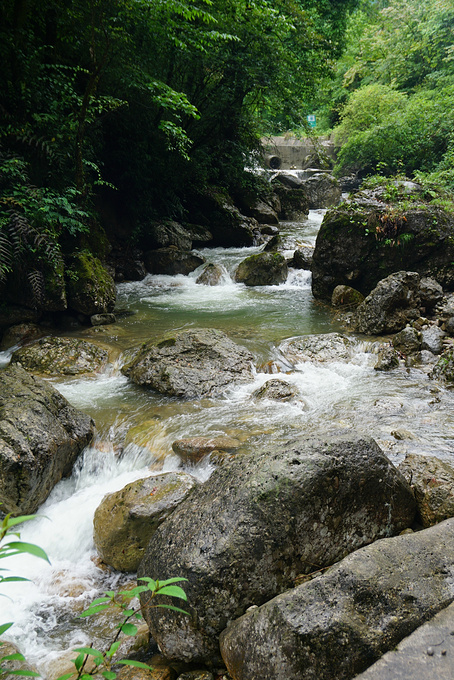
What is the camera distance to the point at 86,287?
26.3ft

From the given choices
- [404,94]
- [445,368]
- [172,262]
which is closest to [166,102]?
[172,262]

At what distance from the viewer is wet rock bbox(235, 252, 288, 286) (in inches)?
441

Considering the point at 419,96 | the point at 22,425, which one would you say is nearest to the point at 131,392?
the point at 22,425

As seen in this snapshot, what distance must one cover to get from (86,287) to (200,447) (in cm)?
504

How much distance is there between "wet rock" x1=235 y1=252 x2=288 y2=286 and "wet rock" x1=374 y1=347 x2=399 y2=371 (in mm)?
5218

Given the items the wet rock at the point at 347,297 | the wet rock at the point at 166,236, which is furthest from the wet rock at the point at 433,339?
the wet rock at the point at 166,236

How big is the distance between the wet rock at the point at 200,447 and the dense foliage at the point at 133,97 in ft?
14.3

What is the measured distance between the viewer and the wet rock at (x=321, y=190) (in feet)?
74.1

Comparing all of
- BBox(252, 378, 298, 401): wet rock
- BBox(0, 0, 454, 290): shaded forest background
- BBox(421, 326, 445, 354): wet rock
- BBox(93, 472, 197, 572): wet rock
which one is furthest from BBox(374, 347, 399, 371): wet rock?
BBox(0, 0, 454, 290): shaded forest background

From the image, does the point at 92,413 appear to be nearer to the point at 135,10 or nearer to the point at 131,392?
the point at 131,392

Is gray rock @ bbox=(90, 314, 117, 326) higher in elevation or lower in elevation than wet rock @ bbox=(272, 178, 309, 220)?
lower

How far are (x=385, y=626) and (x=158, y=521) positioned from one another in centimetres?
211

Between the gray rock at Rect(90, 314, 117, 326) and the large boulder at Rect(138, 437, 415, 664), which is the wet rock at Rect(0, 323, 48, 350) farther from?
the large boulder at Rect(138, 437, 415, 664)

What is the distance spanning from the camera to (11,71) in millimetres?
7043
